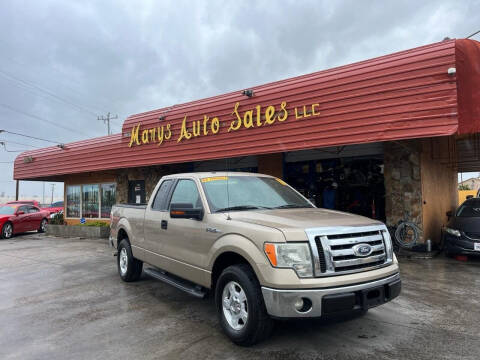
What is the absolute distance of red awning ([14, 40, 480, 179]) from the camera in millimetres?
6590

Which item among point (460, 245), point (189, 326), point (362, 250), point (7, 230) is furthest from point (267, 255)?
point (7, 230)

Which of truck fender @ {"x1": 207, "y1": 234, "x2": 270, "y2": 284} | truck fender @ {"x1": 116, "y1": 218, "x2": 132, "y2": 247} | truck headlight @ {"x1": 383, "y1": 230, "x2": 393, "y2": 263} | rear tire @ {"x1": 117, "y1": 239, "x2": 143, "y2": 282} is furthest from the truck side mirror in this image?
rear tire @ {"x1": 117, "y1": 239, "x2": 143, "y2": 282}

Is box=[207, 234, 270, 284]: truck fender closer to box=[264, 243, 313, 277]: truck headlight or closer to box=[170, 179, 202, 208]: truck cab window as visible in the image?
box=[264, 243, 313, 277]: truck headlight

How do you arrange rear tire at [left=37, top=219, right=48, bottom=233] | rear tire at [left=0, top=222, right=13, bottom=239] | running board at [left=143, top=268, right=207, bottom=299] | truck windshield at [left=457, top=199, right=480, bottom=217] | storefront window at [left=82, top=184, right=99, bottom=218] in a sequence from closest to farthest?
1. running board at [left=143, top=268, right=207, bottom=299]
2. truck windshield at [left=457, top=199, right=480, bottom=217]
3. rear tire at [left=0, top=222, right=13, bottom=239]
4. storefront window at [left=82, top=184, right=99, bottom=218]
5. rear tire at [left=37, top=219, right=48, bottom=233]

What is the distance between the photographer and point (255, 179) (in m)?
4.91

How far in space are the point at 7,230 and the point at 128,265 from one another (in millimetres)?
13108

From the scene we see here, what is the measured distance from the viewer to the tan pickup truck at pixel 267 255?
3064 mm

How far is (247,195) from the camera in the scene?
441 centimetres

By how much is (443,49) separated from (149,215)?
6401 mm

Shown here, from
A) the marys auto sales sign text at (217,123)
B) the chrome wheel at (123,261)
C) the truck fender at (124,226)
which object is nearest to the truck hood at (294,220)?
the truck fender at (124,226)

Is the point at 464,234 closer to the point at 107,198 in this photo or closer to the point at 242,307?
the point at 242,307

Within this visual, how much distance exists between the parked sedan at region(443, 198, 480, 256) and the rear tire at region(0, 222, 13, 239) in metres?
17.5

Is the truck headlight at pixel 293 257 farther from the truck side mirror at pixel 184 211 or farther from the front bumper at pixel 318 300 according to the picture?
the truck side mirror at pixel 184 211

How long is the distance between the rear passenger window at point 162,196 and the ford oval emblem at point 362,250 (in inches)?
114
